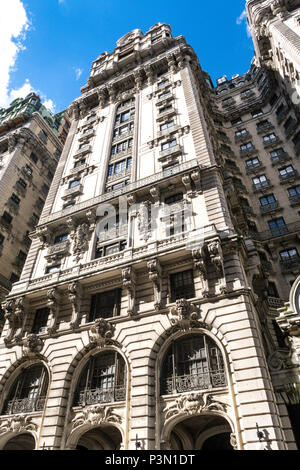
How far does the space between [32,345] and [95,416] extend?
21.6 feet

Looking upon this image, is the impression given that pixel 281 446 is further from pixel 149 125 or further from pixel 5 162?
pixel 5 162

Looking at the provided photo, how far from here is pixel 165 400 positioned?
50.2ft

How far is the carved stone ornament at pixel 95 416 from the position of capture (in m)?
15.7

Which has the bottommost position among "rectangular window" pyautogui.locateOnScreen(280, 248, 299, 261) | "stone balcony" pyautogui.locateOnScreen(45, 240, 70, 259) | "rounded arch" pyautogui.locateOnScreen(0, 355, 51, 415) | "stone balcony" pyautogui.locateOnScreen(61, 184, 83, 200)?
"rounded arch" pyautogui.locateOnScreen(0, 355, 51, 415)

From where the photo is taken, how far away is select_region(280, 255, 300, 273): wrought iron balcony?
2700cm

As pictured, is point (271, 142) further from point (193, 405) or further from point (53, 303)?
point (193, 405)

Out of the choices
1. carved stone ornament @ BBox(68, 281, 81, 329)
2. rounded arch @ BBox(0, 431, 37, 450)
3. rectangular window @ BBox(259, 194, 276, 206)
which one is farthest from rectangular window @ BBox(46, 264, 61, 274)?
rectangular window @ BBox(259, 194, 276, 206)

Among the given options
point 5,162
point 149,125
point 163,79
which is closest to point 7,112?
point 5,162

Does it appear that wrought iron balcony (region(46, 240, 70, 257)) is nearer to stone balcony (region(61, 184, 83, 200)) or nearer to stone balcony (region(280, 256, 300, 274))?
stone balcony (region(61, 184, 83, 200))

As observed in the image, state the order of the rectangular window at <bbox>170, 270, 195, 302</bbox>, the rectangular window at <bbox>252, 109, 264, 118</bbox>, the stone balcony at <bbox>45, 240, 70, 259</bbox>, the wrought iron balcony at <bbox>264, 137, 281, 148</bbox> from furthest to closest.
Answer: the rectangular window at <bbox>252, 109, 264, 118</bbox> → the wrought iron balcony at <bbox>264, 137, 281, 148</bbox> → the stone balcony at <bbox>45, 240, 70, 259</bbox> → the rectangular window at <bbox>170, 270, 195, 302</bbox>

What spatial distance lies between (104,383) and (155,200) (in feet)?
44.4

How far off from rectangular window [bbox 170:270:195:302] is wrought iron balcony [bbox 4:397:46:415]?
9.77m

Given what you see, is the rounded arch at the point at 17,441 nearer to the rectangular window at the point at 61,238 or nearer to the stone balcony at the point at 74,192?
the rectangular window at the point at 61,238

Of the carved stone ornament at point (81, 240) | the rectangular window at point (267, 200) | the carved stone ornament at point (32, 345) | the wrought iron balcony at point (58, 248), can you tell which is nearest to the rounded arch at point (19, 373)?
the carved stone ornament at point (32, 345)
